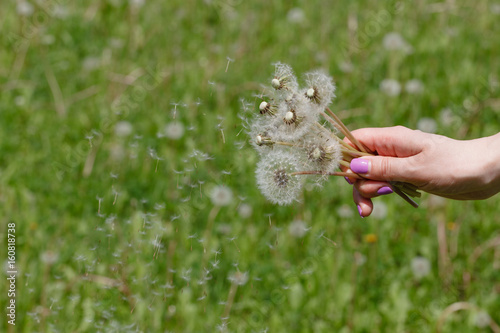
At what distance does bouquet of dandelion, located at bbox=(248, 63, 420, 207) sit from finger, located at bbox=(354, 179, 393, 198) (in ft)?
0.25

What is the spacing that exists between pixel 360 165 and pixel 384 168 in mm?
60

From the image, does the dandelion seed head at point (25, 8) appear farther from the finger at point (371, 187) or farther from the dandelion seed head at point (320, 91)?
the finger at point (371, 187)

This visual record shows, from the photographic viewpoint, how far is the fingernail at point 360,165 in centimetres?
134

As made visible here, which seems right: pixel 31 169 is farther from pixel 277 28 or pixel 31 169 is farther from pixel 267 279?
pixel 277 28

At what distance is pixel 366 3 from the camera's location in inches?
147

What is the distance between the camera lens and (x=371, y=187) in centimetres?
142

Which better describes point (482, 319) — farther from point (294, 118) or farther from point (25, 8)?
point (25, 8)

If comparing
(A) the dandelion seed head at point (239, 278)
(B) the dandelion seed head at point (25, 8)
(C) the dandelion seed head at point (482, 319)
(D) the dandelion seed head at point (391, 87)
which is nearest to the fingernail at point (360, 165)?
(A) the dandelion seed head at point (239, 278)

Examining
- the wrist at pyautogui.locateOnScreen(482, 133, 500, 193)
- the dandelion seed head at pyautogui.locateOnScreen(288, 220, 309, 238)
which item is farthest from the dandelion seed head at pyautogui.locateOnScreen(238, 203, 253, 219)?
the wrist at pyautogui.locateOnScreen(482, 133, 500, 193)

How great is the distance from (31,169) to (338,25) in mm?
2155

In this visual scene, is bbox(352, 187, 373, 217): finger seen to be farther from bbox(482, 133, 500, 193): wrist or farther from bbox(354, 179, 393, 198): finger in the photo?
bbox(482, 133, 500, 193): wrist

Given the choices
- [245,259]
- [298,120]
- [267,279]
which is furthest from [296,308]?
[298,120]

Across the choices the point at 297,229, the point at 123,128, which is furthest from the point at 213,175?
the point at 123,128

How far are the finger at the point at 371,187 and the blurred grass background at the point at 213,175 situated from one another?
342 mm
